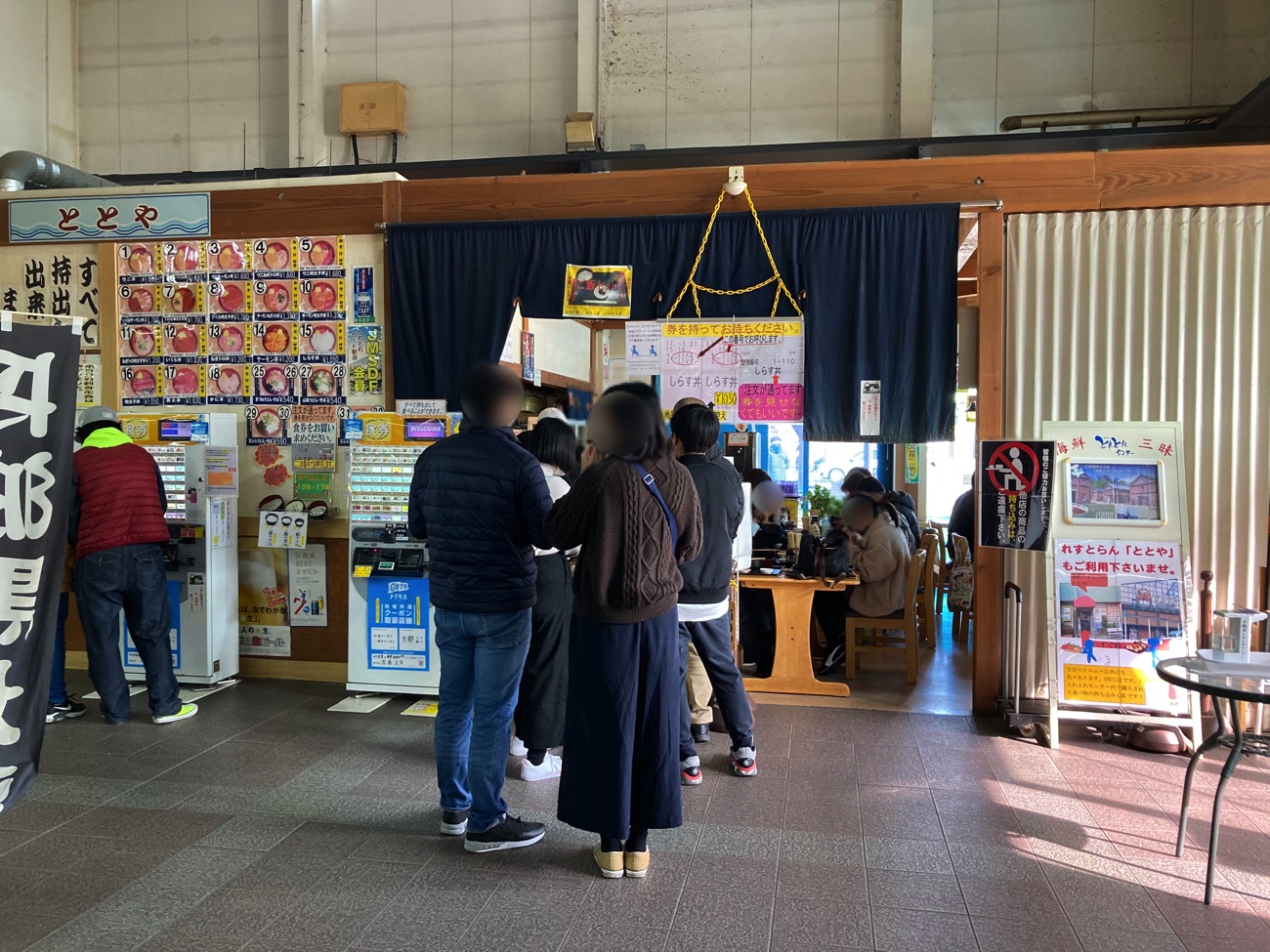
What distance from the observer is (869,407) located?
482 centimetres

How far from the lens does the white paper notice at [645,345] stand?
509 centimetres

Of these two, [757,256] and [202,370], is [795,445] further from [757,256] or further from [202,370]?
[202,370]

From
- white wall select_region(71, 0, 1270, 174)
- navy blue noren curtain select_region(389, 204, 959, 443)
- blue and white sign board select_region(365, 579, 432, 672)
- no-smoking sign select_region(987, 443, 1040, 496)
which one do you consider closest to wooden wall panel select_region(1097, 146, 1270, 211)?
navy blue noren curtain select_region(389, 204, 959, 443)

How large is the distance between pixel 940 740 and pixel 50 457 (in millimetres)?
3982

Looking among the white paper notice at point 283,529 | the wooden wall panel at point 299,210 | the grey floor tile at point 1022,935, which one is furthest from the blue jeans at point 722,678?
the wooden wall panel at point 299,210

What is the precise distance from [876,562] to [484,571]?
3.24 metres

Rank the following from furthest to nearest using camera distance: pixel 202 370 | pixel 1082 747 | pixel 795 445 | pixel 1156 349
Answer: pixel 795 445
pixel 202 370
pixel 1156 349
pixel 1082 747

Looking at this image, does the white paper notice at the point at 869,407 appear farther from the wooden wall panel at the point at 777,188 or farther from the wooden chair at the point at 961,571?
the wooden chair at the point at 961,571

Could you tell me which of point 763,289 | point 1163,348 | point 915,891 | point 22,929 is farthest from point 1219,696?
point 22,929

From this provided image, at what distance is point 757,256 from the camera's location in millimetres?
4961

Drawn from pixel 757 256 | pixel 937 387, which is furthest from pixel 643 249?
pixel 937 387

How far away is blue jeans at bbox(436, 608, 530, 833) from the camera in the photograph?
10.1 feet

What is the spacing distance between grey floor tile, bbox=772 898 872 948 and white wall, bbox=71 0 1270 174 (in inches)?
242

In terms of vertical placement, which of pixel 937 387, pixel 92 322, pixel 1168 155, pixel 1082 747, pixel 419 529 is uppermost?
pixel 1168 155
